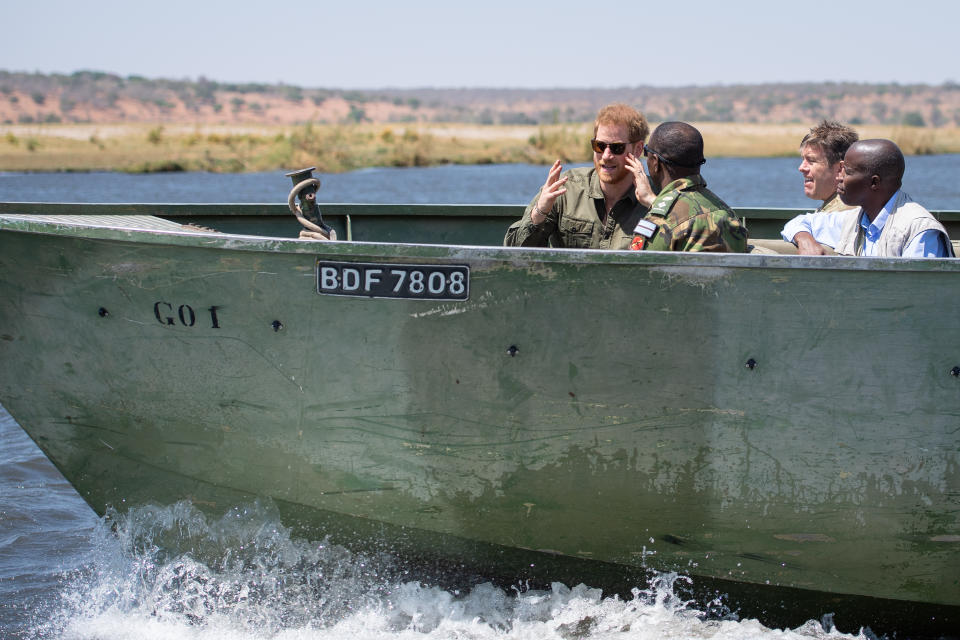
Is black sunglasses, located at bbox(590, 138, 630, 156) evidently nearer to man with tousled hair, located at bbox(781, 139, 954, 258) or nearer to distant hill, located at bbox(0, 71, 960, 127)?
man with tousled hair, located at bbox(781, 139, 954, 258)

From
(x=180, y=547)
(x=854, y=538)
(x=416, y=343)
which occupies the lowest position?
(x=180, y=547)

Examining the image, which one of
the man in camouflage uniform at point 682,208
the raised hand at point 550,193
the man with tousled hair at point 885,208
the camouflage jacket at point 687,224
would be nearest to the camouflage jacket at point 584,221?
the raised hand at point 550,193

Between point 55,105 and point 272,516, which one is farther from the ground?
point 55,105

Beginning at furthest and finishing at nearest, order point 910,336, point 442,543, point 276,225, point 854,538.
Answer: point 276,225, point 442,543, point 854,538, point 910,336

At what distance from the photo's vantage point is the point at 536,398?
146 inches

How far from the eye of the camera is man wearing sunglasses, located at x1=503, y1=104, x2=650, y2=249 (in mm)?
4398

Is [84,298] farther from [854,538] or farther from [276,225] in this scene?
[854,538]

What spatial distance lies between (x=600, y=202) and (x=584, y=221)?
0.11 meters

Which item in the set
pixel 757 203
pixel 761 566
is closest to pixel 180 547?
pixel 761 566

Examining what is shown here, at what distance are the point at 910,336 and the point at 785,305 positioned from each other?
43 cm

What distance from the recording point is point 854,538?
3752 millimetres

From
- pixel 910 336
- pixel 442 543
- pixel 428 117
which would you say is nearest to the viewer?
pixel 910 336

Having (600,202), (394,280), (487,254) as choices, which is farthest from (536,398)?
(600,202)

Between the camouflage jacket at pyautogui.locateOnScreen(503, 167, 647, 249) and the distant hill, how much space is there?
9460cm
